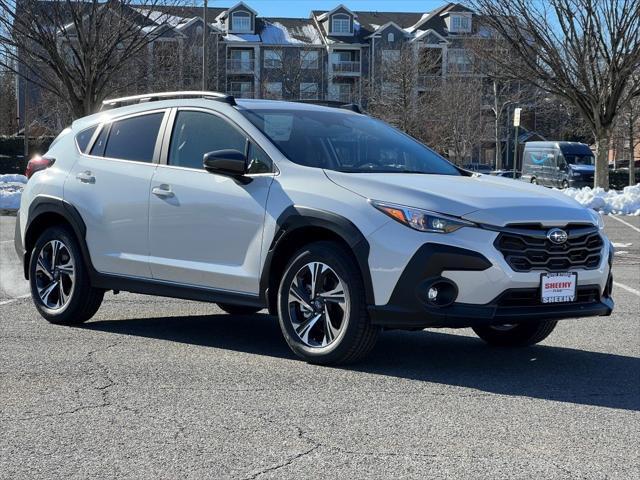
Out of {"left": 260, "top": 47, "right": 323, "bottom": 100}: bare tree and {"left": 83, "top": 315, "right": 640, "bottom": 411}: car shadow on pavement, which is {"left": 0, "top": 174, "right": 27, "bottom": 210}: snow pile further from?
{"left": 260, "top": 47, "right": 323, "bottom": 100}: bare tree

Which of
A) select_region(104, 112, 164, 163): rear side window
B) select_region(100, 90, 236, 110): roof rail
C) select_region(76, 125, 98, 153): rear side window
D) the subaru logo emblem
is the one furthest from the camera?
select_region(76, 125, 98, 153): rear side window

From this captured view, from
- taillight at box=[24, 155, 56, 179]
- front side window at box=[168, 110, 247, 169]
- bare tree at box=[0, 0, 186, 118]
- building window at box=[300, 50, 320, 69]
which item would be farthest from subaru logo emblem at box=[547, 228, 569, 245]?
building window at box=[300, 50, 320, 69]

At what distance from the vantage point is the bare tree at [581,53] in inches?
1165

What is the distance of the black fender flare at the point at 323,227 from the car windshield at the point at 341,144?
478 mm

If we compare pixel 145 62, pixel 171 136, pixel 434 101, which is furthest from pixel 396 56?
pixel 171 136

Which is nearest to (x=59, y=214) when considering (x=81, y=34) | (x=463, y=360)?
(x=463, y=360)

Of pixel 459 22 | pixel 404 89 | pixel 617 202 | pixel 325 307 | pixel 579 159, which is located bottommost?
pixel 617 202

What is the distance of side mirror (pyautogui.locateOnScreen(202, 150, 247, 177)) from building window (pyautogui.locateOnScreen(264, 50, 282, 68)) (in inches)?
2518

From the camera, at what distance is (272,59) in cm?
7231

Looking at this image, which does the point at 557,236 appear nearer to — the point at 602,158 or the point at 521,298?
the point at 521,298

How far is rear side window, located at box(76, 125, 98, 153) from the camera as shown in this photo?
8.21m

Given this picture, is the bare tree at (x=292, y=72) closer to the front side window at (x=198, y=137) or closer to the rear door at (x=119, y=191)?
the rear door at (x=119, y=191)

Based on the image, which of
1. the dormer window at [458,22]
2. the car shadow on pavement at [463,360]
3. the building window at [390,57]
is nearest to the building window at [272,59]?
the building window at [390,57]

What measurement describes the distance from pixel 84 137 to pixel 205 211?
1876 mm
